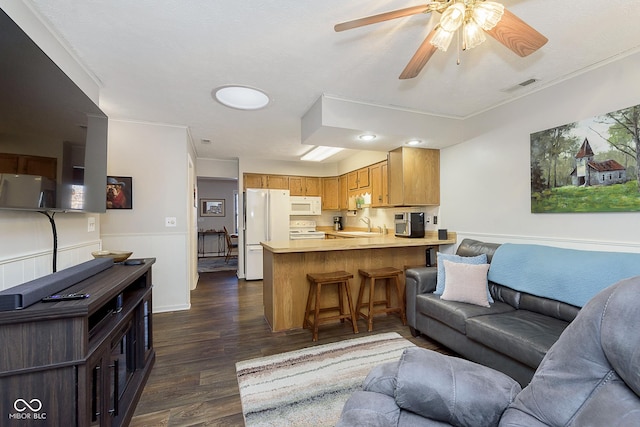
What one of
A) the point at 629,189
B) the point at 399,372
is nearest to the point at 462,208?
the point at 629,189

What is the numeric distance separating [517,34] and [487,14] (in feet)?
0.92

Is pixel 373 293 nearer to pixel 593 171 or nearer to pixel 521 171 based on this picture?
pixel 521 171

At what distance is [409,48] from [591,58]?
60.7 inches

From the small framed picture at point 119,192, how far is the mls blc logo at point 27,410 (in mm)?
2696

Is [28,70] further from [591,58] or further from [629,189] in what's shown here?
[629,189]

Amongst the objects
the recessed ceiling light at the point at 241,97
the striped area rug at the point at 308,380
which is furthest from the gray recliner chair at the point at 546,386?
the recessed ceiling light at the point at 241,97

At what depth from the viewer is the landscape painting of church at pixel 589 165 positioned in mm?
2014

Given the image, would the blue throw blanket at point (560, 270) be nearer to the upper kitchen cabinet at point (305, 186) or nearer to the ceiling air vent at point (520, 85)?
the ceiling air vent at point (520, 85)

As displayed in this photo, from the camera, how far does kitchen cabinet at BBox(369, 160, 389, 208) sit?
439 cm

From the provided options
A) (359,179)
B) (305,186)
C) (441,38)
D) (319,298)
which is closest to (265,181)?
(305,186)

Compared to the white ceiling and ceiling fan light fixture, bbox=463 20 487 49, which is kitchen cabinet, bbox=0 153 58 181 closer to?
the white ceiling

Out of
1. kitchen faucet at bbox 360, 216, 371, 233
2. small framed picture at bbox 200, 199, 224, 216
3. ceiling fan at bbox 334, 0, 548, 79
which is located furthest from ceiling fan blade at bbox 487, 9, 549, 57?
small framed picture at bbox 200, 199, 224, 216

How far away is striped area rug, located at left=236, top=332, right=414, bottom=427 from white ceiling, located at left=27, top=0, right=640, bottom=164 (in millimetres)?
2209

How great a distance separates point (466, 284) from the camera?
2.41 meters
